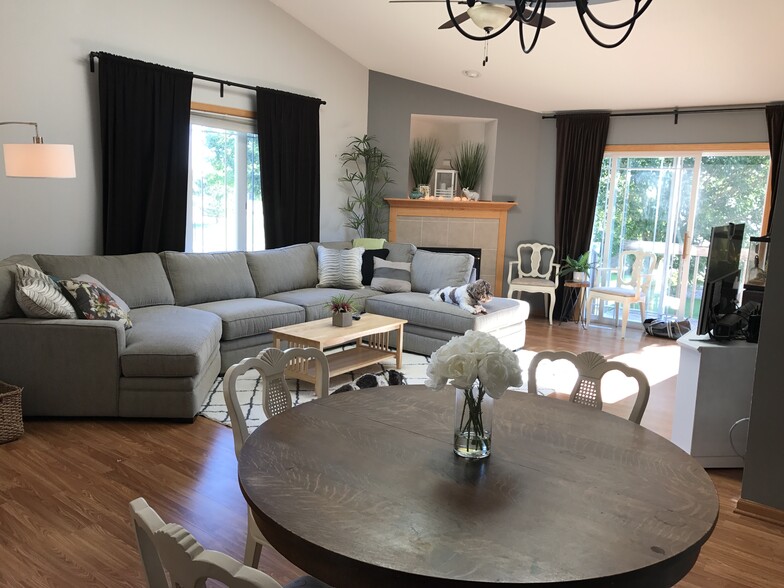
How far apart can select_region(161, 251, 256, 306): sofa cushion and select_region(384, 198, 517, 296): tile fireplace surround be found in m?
2.28

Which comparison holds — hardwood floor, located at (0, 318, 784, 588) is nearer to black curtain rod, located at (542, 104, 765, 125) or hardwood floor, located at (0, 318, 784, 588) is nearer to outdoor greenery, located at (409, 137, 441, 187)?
black curtain rod, located at (542, 104, 765, 125)

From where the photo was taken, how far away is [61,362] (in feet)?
11.6

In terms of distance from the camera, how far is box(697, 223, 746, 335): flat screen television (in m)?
3.34

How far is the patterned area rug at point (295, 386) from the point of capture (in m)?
3.80

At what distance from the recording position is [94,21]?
461cm

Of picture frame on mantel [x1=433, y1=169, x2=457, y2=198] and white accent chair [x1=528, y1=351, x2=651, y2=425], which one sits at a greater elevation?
picture frame on mantel [x1=433, y1=169, x2=457, y2=198]

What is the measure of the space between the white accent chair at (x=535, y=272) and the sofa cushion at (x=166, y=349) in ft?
12.8

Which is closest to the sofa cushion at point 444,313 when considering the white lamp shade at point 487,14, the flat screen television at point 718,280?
the flat screen television at point 718,280

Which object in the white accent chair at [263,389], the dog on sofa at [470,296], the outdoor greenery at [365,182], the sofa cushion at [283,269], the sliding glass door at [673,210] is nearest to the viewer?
the white accent chair at [263,389]

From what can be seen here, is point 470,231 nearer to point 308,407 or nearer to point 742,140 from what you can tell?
point 742,140

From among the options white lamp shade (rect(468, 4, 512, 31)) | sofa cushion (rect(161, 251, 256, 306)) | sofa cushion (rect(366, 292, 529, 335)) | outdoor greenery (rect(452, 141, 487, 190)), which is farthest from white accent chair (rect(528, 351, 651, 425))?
outdoor greenery (rect(452, 141, 487, 190))

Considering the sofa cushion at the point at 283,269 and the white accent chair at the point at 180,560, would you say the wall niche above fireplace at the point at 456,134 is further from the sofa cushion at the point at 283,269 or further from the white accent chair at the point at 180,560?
the white accent chair at the point at 180,560

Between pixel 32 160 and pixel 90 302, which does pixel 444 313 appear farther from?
pixel 32 160

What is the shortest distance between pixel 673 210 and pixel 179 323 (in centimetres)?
525
